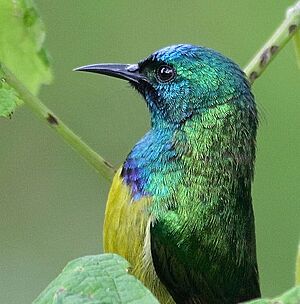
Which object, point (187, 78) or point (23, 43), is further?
point (187, 78)

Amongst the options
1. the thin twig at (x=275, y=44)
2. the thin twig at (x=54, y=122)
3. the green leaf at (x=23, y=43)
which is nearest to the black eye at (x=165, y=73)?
the green leaf at (x=23, y=43)

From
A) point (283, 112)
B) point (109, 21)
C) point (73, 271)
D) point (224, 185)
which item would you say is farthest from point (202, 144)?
point (109, 21)

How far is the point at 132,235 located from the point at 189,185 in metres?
0.27

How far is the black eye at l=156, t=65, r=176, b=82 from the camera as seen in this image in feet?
13.2

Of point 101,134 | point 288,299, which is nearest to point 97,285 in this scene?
point 288,299

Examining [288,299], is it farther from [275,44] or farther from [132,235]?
[132,235]

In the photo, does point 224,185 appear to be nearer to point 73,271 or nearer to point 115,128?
point 73,271

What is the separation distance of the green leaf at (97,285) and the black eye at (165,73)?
5.07 feet

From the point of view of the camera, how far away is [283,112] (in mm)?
7449

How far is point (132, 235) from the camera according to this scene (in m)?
3.64

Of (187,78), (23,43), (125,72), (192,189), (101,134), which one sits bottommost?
(101,134)

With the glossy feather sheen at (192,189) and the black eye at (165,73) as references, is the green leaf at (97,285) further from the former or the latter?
the black eye at (165,73)

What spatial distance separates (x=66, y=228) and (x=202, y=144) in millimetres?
3693

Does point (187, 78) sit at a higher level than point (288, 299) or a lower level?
higher
